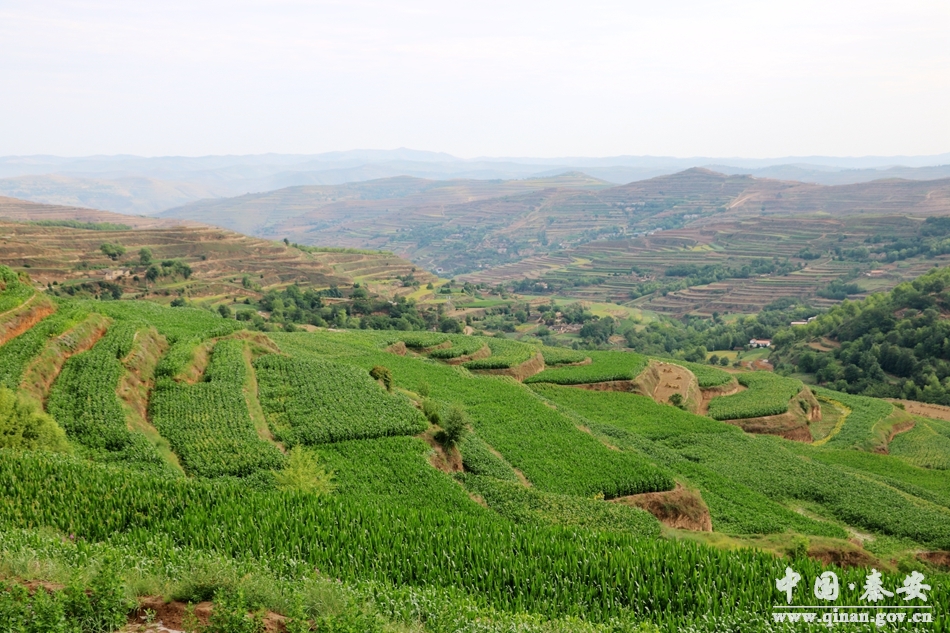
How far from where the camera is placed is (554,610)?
16172 millimetres

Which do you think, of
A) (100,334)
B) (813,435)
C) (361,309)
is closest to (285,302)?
(361,309)

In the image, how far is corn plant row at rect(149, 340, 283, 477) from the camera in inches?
1107

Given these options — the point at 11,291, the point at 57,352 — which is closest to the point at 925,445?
the point at 57,352

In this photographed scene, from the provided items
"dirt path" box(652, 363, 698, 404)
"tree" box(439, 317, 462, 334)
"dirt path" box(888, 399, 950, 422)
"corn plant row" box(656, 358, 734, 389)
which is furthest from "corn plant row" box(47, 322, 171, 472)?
"dirt path" box(888, 399, 950, 422)

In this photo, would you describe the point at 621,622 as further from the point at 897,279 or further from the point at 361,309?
the point at 897,279

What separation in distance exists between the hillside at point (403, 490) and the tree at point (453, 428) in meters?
0.19

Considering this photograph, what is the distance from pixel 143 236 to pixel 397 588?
14144cm

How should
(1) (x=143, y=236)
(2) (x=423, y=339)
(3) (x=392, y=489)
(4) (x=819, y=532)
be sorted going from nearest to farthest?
1. (3) (x=392, y=489)
2. (4) (x=819, y=532)
3. (2) (x=423, y=339)
4. (1) (x=143, y=236)

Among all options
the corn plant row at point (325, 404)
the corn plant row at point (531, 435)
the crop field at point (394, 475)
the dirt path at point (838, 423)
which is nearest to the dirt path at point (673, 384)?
the dirt path at point (838, 423)

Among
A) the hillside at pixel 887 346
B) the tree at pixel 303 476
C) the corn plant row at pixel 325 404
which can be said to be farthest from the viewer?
the hillside at pixel 887 346

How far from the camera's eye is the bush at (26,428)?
2448cm

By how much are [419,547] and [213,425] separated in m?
17.4

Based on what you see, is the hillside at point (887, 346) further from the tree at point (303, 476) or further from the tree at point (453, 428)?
the tree at point (303, 476)

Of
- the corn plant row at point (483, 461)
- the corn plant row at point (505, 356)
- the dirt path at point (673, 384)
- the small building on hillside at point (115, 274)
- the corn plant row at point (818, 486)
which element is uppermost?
the small building on hillside at point (115, 274)
